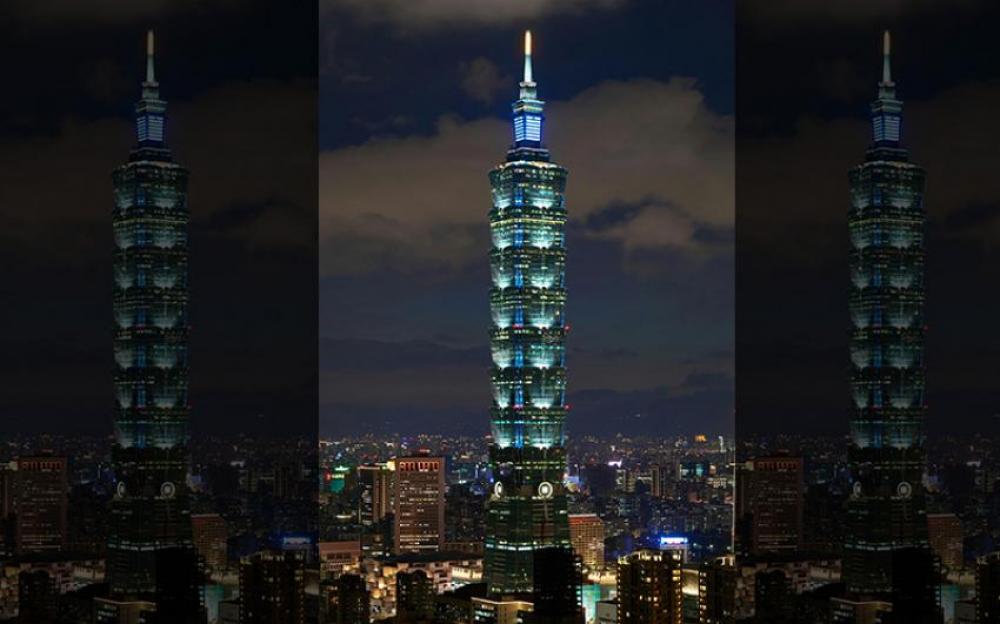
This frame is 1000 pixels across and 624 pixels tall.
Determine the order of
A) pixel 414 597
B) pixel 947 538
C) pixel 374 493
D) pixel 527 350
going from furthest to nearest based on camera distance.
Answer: pixel 527 350, pixel 414 597, pixel 374 493, pixel 947 538

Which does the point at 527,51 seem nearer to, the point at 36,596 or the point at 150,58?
the point at 150,58

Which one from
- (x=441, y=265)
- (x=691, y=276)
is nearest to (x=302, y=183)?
(x=441, y=265)

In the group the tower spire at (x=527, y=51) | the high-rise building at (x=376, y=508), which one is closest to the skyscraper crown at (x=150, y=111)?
the high-rise building at (x=376, y=508)

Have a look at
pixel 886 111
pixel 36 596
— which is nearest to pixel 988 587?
pixel 886 111

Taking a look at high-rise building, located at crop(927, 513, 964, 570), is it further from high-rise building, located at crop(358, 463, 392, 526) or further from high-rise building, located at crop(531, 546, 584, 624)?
high-rise building, located at crop(358, 463, 392, 526)

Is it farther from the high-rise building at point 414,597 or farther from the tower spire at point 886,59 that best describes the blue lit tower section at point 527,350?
the tower spire at point 886,59

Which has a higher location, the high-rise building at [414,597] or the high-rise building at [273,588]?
the high-rise building at [273,588]

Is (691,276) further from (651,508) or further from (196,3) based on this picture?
(196,3)
